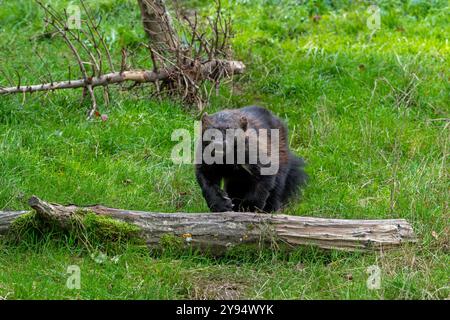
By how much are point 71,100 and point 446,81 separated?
13.0ft

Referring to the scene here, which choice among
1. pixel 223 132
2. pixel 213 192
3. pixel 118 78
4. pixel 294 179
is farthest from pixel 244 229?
pixel 118 78

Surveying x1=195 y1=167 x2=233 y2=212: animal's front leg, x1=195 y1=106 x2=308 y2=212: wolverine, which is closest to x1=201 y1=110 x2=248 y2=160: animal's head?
x1=195 y1=106 x2=308 y2=212: wolverine

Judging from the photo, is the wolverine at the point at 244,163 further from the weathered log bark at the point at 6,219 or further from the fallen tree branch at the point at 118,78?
the fallen tree branch at the point at 118,78

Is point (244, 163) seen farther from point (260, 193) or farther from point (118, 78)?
point (118, 78)

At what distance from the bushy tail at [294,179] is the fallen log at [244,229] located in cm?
117

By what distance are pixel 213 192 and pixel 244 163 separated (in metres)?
0.32

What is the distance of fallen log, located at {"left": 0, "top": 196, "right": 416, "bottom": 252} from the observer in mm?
5699

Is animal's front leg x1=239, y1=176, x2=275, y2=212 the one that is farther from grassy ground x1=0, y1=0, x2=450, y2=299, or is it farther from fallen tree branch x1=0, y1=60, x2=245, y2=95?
fallen tree branch x1=0, y1=60, x2=245, y2=95

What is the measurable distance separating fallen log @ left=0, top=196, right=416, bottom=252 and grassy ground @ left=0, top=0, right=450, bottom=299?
0.10 meters

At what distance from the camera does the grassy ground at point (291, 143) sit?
215 inches

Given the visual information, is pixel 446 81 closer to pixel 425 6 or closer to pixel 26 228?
pixel 425 6

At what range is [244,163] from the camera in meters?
6.32

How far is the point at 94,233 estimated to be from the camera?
5.72 metres

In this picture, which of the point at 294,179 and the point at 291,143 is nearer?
the point at 294,179
